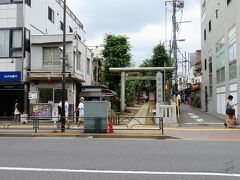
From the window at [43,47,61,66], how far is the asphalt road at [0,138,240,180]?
16151 millimetres

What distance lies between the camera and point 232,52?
28.6m

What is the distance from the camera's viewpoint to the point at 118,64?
41844 millimetres

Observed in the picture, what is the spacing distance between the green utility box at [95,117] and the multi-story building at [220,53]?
10.4m

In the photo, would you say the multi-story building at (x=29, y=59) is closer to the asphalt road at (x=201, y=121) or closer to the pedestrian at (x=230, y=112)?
the asphalt road at (x=201, y=121)

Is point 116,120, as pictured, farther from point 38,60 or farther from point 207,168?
point 207,168

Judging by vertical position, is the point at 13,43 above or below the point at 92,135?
above

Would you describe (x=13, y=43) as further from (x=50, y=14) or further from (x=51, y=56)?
(x=50, y=14)

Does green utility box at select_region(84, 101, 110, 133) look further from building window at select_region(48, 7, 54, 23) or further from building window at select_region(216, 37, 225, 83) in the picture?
building window at select_region(48, 7, 54, 23)

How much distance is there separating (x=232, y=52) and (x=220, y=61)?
599cm

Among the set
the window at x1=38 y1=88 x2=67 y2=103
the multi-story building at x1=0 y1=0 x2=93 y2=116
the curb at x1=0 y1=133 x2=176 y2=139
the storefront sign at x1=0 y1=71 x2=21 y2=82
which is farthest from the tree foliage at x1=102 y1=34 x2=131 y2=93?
the curb at x1=0 y1=133 x2=176 y2=139

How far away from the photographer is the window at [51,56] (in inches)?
1208

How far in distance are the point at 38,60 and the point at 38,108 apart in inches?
150

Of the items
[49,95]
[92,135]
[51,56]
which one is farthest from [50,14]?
[92,135]

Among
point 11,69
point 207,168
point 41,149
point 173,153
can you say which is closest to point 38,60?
point 11,69
